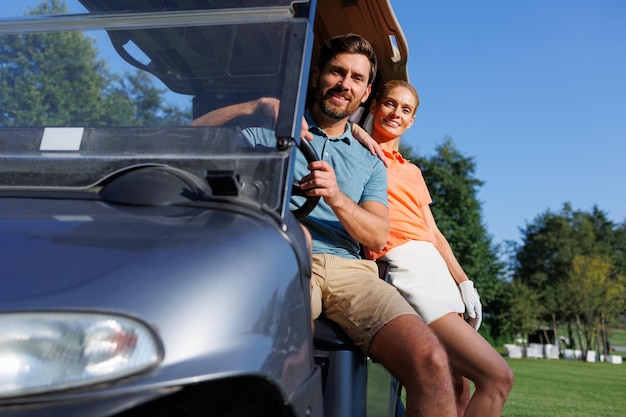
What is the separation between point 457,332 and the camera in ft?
9.86

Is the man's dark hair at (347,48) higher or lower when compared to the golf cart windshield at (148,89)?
higher

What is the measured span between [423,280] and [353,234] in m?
0.76

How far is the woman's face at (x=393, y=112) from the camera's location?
3754 mm

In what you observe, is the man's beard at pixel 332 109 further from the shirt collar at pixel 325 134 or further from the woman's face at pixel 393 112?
the woman's face at pixel 393 112

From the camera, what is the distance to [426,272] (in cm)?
329

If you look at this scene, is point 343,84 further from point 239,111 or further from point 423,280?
point 239,111

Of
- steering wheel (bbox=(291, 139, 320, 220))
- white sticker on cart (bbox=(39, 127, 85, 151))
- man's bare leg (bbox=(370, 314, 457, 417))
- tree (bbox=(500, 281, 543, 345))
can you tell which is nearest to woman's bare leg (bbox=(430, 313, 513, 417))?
man's bare leg (bbox=(370, 314, 457, 417))

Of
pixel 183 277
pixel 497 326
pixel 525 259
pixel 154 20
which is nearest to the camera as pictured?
pixel 183 277

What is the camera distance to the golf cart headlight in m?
1.19

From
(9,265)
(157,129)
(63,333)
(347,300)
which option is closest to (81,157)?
(157,129)

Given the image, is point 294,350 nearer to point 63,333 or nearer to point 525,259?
point 63,333

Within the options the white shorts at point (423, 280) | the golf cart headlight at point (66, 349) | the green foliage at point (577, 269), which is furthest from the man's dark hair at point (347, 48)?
the green foliage at point (577, 269)

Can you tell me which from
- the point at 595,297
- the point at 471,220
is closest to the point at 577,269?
the point at 595,297

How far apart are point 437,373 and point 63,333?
133 cm
